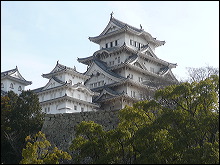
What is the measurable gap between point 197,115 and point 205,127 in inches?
79.0

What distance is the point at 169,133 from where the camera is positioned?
63.9 ft

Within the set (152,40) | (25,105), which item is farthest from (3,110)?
(152,40)

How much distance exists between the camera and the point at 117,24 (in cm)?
4853

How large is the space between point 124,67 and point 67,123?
671 inches

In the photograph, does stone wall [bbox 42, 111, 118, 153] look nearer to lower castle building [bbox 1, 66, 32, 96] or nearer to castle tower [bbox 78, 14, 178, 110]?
castle tower [bbox 78, 14, 178, 110]

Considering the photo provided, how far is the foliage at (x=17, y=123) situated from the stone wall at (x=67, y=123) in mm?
791

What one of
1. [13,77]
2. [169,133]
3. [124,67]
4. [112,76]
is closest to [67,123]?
[169,133]

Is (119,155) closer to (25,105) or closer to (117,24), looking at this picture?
(25,105)

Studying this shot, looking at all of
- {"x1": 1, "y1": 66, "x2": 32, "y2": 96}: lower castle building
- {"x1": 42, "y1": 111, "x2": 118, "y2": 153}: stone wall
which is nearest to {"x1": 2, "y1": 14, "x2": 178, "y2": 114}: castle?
{"x1": 1, "y1": 66, "x2": 32, "y2": 96}: lower castle building

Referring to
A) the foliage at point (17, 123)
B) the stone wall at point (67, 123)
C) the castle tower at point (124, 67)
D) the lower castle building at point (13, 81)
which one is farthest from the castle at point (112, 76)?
the foliage at point (17, 123)

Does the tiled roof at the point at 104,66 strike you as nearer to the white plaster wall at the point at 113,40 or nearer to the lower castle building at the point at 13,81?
the white plaster wall at the point at 113,40

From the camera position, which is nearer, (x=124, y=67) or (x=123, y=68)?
(x=124, y=67)

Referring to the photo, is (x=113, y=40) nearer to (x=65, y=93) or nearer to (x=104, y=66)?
Answer: (x=104, y=66)

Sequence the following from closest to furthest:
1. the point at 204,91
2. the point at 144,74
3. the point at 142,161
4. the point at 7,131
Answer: the point at 142,161 < the point at 204,91 < the point at 7,131 < the point at 144,74
